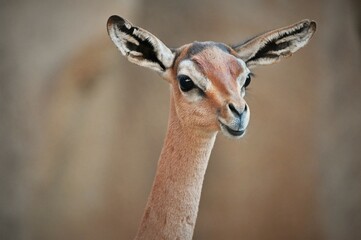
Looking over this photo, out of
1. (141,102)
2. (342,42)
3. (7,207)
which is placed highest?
(342,42)

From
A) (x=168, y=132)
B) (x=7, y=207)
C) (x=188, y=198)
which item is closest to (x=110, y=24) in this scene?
(x=168, y=132)

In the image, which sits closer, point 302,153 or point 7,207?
point 7,207

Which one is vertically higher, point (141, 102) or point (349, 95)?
point (349, 95)

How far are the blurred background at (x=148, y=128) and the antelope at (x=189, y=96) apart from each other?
0.16 m

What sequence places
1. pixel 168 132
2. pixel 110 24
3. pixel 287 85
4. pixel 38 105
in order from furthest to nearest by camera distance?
pixel 287 85 → pixel 38 105 → pixel 168 132 → pixel 110 24

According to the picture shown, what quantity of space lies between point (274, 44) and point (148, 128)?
1.41ft

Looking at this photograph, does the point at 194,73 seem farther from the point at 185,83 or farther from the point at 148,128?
the point at 148,128

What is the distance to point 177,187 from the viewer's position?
1390mm

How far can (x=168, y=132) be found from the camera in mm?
1434

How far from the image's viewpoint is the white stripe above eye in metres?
1.31

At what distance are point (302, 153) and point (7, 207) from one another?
0.91 metres

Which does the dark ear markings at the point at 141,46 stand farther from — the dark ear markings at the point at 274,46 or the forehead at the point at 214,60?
the dark ear markings at the point at 274,46

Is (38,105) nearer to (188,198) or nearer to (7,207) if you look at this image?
(7,207)

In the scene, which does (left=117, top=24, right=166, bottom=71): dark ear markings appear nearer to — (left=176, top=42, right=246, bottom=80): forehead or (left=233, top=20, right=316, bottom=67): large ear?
(left=176, top=42, right=246, bottom=80): forehead
